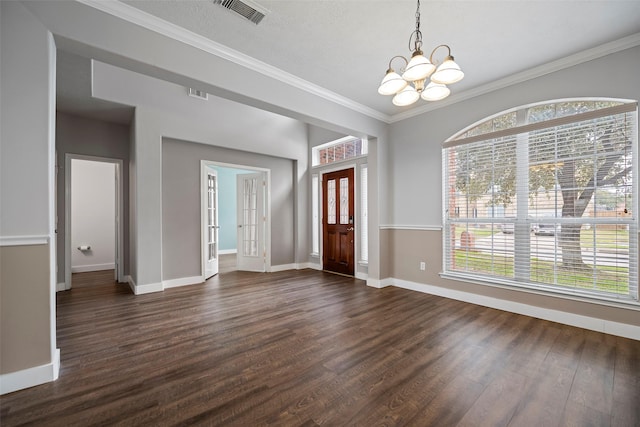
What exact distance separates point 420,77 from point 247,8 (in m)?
1.49

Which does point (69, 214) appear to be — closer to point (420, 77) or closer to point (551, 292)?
point (420, 77)

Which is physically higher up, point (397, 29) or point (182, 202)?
point (397, 29)

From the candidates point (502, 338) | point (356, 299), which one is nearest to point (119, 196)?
point (356, 299)

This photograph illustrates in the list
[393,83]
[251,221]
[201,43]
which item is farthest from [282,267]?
[393,83]

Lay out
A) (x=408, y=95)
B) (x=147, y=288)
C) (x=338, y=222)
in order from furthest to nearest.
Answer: (x=338, y=222) < (x=147, y=288) < (x=408, y=95)

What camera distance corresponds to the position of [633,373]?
1.94 m

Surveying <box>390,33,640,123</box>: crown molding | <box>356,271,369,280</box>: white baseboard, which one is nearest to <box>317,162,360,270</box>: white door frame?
<box>356,271,369,280</box>: white baseboard

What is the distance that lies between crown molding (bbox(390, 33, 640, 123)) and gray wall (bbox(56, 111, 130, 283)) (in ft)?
16.5

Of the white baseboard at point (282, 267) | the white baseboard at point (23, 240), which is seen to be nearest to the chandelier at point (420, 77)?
the white baseboard at point (23, 240)

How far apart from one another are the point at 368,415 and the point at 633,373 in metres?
2.00

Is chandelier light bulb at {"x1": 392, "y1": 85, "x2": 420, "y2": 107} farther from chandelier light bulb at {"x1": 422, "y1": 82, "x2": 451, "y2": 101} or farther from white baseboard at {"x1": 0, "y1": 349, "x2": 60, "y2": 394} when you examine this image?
white baseboard at {"x1": 0, "y1": 349, "x2": 60, "y2": 394}

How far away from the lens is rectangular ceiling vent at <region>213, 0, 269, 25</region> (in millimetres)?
2125

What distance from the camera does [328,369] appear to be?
1998mm

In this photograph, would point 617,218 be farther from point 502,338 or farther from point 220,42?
point 220,42
